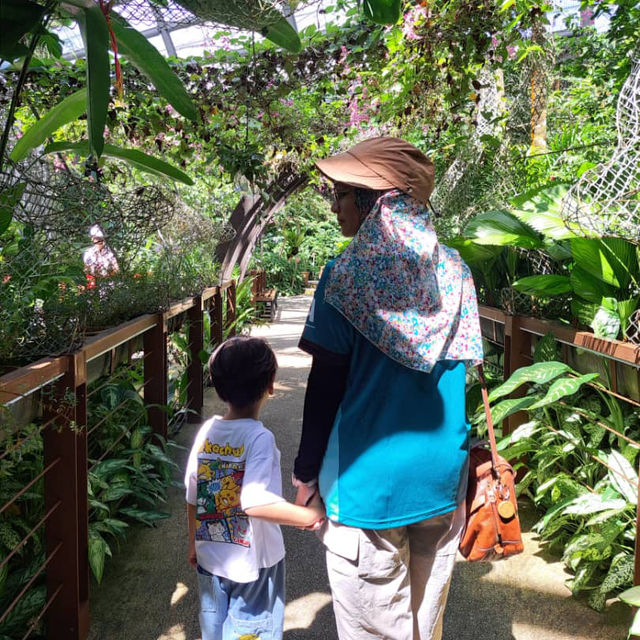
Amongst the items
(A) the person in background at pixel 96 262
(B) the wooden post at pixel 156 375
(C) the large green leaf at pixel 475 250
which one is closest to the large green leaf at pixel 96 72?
(A) the person in background at pixel 96 262

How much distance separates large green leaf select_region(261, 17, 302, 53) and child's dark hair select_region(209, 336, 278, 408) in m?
1.03

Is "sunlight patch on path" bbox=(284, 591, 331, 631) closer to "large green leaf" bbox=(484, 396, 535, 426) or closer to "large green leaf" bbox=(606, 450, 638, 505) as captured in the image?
"large green leaf" bbox=(484, 396, 535, 426)

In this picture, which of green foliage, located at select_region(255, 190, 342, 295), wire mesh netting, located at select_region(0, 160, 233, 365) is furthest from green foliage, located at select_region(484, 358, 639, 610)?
green foliage, located at select_region(255, 190, 342, 295)

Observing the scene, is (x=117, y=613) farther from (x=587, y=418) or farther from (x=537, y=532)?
(x=587, y=418)

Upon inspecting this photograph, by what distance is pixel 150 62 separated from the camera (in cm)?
148

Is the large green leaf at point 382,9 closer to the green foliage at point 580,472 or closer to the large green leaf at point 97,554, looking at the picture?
the green foliage at point 580,472

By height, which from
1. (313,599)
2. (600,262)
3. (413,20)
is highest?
(413,20)

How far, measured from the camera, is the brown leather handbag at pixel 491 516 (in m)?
1.44

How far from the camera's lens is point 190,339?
4801mm

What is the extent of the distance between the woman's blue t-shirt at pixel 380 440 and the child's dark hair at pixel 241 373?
308 millimetres

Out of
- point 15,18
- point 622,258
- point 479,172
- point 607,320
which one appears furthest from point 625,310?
point 479,172

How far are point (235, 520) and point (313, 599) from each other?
0.98 m

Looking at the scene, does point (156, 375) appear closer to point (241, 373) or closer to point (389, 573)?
point (241, 373)

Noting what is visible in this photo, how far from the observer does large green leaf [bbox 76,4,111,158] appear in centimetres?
104
